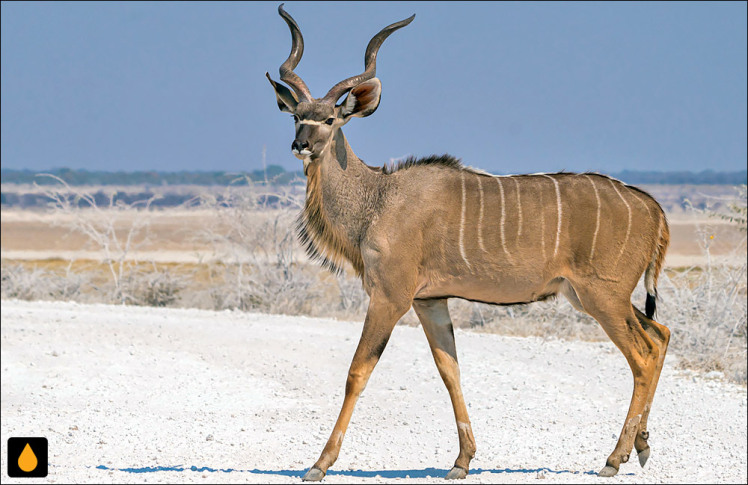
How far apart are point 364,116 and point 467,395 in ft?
15.1

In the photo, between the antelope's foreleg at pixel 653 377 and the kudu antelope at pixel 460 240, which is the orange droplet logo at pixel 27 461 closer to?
the kudu antelope at pixel 460 240

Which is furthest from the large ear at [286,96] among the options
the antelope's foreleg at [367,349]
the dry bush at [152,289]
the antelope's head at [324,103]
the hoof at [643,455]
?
the dry bush at [152,289]

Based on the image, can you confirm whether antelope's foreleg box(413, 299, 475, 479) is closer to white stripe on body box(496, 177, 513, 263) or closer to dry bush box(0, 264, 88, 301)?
white stripe on body box(496, 177, 513, 263)

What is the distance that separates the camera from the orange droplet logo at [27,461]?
7836 millimetres

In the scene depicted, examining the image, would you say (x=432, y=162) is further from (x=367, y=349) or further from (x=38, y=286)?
(x=38, y=286)

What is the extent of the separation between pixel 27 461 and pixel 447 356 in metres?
3.57

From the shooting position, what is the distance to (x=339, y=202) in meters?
7.50

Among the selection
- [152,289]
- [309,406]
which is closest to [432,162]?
[309,406]

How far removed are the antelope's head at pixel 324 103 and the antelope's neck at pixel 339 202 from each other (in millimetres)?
164

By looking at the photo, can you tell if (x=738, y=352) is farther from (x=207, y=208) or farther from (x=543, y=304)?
(x=207, y=208)

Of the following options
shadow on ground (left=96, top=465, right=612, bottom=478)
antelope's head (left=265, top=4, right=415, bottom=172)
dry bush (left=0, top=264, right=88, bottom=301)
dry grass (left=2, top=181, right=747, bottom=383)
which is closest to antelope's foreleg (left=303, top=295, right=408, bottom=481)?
shadow on ground (left=96, top=465, right=612, bottom=478)

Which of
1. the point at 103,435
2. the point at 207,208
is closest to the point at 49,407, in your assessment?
the point at 103,435

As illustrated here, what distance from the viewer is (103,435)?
904cm

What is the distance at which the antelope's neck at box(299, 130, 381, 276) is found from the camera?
7465 mm
